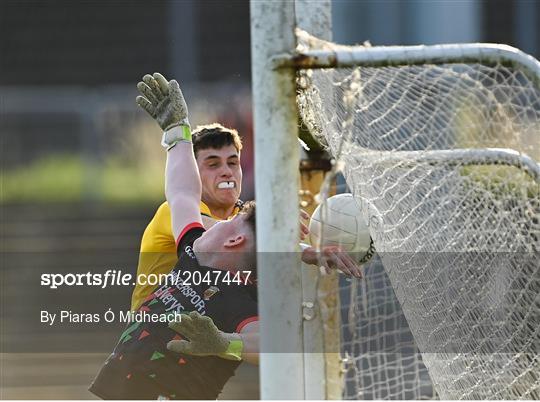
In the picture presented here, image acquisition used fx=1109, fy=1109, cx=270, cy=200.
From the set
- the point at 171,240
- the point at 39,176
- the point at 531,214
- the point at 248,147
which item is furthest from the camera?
the point at 39,176

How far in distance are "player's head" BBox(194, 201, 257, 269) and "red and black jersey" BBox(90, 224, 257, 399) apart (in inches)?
1.3

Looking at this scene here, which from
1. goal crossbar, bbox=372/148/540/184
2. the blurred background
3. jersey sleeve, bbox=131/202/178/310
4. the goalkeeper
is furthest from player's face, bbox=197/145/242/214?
the blurred background

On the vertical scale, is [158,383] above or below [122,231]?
above

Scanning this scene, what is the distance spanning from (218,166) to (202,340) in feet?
2.53

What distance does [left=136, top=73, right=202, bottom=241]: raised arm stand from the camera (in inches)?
120

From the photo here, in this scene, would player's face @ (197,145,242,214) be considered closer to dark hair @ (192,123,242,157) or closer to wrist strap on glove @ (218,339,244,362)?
dark hair @ (192,123,242,157)

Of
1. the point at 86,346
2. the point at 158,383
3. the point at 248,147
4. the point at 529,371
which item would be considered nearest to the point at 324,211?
the point at 529,371

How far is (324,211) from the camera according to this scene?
2.11 m

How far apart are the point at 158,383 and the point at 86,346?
200 inches

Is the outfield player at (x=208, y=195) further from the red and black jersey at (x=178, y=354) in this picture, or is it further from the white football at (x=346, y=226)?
the white football at (x=346, y=226)

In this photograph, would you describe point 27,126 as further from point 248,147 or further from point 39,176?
point 248,147

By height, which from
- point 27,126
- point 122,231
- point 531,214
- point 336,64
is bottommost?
point 122,231

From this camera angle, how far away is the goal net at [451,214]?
8.07 ft

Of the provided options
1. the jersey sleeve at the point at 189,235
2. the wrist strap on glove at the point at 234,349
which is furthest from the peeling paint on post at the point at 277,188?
the jersey sleeve at the point at 189,235
